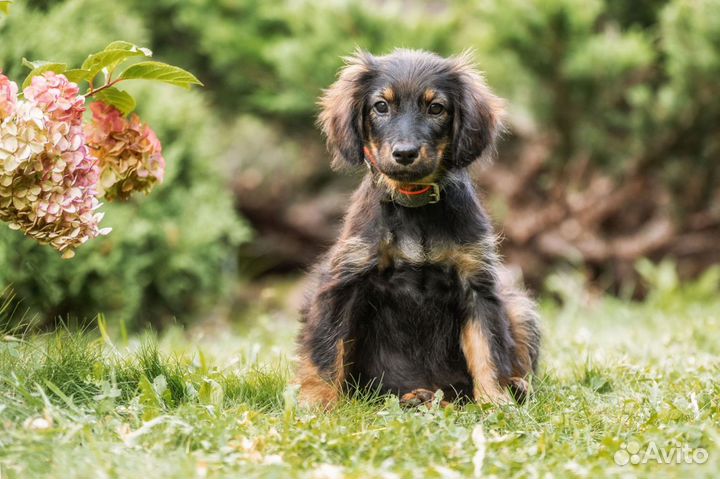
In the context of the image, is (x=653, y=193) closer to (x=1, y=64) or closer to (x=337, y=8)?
(x=337, y=8)

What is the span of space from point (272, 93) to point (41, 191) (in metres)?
5.63

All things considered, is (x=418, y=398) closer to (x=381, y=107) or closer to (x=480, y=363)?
(x=480, y=363)

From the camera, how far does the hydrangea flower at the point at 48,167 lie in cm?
321

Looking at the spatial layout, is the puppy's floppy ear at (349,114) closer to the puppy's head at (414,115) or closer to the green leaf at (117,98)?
the puppy's head at (414,115)

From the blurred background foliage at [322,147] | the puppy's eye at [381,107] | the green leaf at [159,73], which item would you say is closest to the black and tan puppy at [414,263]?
the puppy's eye at [381,107]

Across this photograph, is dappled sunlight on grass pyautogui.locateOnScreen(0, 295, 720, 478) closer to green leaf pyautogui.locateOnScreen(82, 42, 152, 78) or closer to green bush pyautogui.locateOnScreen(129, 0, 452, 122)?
green leaf pyautogui.locateOnScreen(82, 42, 152, 78)

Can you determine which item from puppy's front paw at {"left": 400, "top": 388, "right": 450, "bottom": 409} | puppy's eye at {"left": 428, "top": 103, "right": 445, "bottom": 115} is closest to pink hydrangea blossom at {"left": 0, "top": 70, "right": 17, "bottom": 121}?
puppy's eye at {"left": 428, "top": 103, "right": 445, "bottom": 115}

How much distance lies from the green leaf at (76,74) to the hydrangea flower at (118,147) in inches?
9.6

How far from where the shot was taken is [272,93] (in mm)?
8812

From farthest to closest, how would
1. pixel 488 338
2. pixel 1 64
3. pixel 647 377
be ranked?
1. pixel 1 64
2. pixel 647 377
3. pixel 488 338

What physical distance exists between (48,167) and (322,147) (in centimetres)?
626

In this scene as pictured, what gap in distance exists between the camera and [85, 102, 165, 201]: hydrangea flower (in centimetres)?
378

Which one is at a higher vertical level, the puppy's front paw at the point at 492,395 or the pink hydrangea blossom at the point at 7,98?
the pink hydrangea blossom at the point at 7,98

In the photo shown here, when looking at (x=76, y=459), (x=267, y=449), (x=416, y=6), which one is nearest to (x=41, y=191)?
(x=76, y=459)
